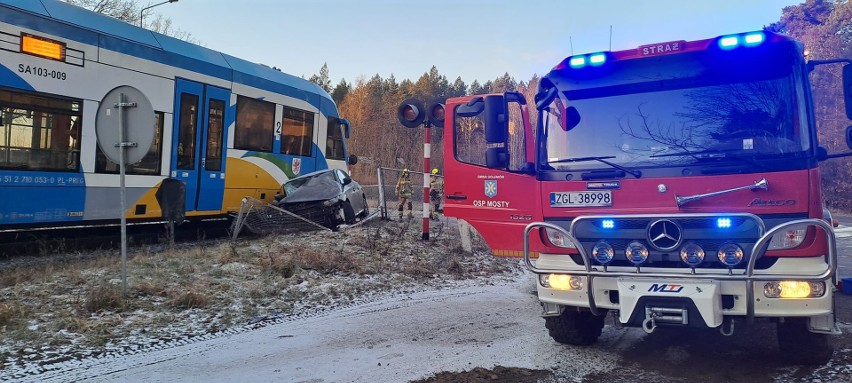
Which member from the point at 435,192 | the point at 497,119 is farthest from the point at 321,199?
the point at 497,119

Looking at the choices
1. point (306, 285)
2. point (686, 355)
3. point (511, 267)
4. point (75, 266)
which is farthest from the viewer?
point (511, 267)

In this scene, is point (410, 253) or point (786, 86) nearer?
point (786, 86)

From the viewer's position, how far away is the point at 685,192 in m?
4.21

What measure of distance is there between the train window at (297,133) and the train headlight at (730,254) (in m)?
11.4

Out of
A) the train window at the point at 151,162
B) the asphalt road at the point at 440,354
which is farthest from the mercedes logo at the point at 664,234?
the train window at the point at 151,162

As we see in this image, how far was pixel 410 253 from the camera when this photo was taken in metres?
9.95

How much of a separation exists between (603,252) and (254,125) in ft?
33.3

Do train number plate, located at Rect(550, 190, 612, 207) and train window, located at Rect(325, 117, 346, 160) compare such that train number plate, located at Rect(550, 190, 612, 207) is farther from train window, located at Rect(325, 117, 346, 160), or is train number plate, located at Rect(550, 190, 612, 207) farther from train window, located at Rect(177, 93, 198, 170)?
train window, located at Rect(325, 117, 346, 160)

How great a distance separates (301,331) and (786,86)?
4.65 metres

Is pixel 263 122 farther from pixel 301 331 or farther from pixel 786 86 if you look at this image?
pixel 786 86

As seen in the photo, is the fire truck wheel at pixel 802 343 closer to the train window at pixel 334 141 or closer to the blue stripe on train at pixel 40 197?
the blue stripe on train at pixel 40 197

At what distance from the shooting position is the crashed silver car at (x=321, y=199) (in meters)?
12.1

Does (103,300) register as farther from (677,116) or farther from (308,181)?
(308,181)

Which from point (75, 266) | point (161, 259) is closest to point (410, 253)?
point (161, 259)
